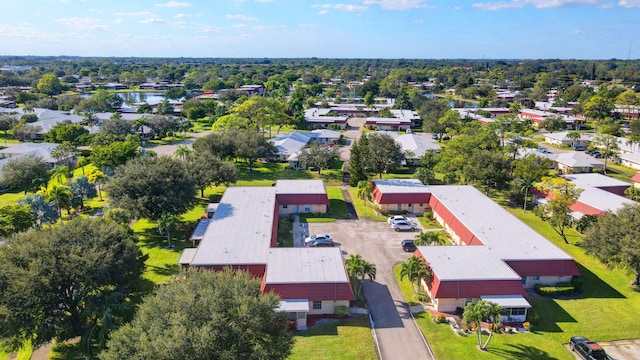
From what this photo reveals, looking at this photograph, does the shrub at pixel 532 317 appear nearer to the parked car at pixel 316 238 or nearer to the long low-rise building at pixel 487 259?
the long low-rise building at pixel 487 259

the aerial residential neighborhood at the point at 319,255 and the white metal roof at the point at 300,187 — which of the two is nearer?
the aerial residential neighborhood at the point at 319,255

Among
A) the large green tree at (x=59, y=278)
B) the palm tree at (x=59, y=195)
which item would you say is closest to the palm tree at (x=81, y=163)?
the palm tree at (x=59, y=195)

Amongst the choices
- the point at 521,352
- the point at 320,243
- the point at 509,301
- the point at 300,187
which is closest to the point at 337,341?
the point at 521,352

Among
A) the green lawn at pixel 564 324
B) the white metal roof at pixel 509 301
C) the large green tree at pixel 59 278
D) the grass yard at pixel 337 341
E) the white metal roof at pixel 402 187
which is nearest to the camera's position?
the large green tree at pixel 59 278

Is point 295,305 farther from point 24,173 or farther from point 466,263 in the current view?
point 24,173

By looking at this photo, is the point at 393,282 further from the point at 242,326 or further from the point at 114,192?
the point at 114,192
